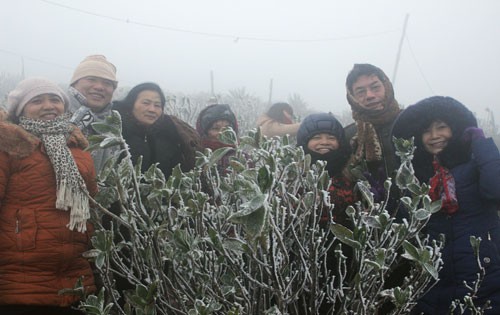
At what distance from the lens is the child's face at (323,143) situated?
7.84 ft

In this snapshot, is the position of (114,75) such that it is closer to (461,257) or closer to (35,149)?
(35,149)

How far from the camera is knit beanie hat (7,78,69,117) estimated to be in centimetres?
210

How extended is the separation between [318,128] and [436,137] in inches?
26.3

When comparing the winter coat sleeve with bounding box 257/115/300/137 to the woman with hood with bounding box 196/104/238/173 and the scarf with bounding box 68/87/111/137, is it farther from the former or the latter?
the scarf with bounding box 68/87/111/137

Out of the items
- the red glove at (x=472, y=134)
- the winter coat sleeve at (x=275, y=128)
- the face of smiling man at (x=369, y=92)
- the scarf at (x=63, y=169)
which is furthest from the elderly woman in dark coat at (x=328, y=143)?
the winter coat sleeve at (x=275, y=128)

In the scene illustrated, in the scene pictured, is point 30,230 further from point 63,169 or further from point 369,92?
point 369,92

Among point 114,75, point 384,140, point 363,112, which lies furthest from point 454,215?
point 114,75

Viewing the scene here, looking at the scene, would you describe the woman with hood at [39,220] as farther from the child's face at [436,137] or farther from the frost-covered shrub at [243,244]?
the child's face at [436,137]

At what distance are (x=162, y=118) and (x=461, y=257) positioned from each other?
210 cm

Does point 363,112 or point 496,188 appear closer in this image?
point 496,188

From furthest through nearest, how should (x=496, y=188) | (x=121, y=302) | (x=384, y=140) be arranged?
(x=384, y=140) → (x=121, y=302) → (x=496, y=188)

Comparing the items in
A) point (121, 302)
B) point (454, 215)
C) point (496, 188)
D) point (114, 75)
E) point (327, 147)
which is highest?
point (114, 75)

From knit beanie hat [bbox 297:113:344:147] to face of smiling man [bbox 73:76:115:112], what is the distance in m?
1.46

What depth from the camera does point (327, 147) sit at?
2.40m
